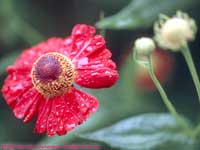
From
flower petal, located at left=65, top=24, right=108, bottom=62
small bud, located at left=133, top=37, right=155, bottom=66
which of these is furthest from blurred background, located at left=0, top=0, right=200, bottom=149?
small bud, located at left=133, top=37, right=155, bottom=66

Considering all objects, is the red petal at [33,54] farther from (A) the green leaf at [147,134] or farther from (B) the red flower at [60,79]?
(A) the green leaf at [147,134]

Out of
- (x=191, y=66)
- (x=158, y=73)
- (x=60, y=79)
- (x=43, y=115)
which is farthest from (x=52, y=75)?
(x=158, y=73)

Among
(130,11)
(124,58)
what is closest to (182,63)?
(124,58)

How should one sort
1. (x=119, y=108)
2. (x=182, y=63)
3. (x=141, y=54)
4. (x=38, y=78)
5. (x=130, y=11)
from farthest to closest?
(x=182, y=63) → (x=119, y=108) → (x=130, y=11) → (x=38, y=78) → (x=141, y=54)

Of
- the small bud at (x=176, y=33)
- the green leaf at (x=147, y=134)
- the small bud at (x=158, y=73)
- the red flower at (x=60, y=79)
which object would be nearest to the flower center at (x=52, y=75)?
the red flower at (x=60, y=79)

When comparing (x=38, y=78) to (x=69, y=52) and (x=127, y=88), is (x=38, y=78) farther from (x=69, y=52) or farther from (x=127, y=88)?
(x=127, y=88)

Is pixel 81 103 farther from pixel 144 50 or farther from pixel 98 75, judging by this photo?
pixel 144 50
